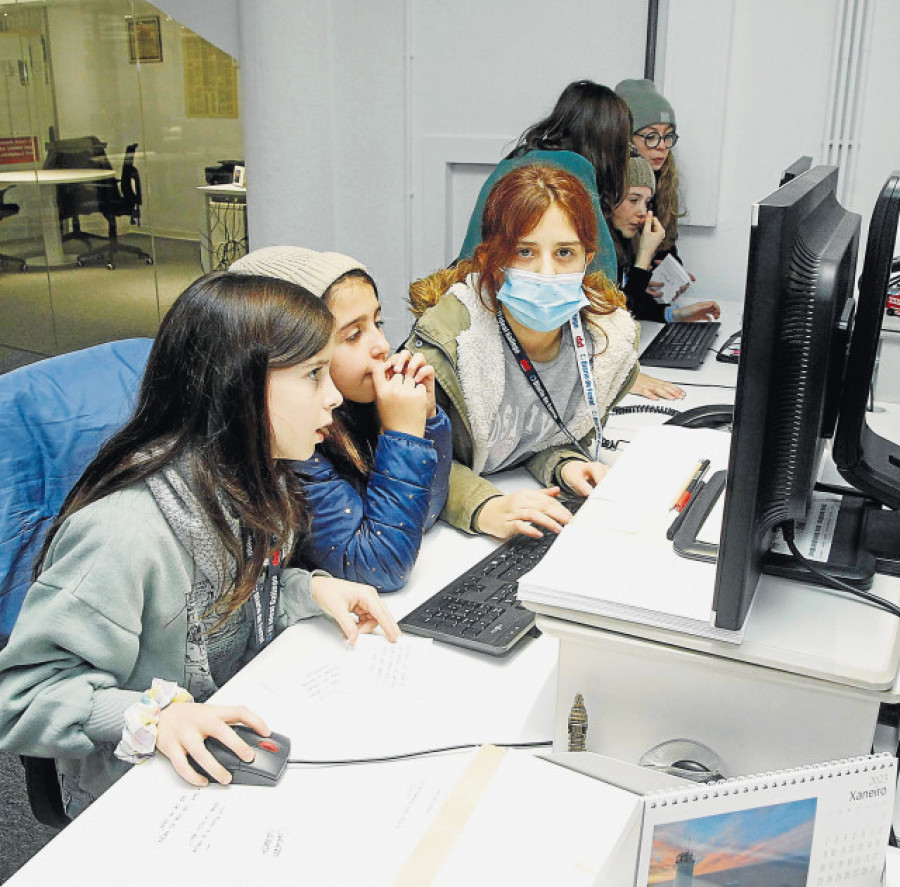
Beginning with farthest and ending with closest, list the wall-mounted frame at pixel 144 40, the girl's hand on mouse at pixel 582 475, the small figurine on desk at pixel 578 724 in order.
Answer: the wall-mounted frame at pixel 144 40
the girl's hand on mouse at pixel 582 475
the small figurine on desk at pixel 578 724

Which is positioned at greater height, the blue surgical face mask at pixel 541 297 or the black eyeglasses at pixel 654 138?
the black eyeglasses at pixel 654 138

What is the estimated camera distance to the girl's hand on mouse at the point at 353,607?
1.14 metres

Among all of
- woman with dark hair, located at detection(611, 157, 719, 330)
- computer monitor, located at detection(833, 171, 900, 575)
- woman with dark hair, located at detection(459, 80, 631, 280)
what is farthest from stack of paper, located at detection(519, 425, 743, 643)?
woman with dark hair, located at detection(611, 157, 719, 330)

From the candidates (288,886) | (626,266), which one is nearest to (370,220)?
(626,266)

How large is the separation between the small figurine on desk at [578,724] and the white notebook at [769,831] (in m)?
0.27

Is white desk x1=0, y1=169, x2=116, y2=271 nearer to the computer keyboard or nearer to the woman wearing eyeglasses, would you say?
the woman wearing eyeglasses

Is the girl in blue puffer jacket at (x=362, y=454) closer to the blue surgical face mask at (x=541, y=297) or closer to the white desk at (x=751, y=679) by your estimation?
the blue surgical face mask at (x=541, y=297)

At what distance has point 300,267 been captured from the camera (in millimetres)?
1313

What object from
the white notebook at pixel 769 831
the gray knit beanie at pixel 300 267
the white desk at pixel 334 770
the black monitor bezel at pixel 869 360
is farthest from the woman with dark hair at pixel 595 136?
the white notebook at pixel 769 831

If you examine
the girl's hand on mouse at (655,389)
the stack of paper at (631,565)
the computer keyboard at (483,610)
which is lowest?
the computer keyboard at (483,610)

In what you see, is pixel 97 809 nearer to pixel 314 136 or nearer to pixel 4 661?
pixel 4 661

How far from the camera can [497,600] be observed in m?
1.21

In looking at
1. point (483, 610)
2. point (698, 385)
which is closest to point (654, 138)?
point (698, 385)

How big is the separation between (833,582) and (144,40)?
3.72 m
